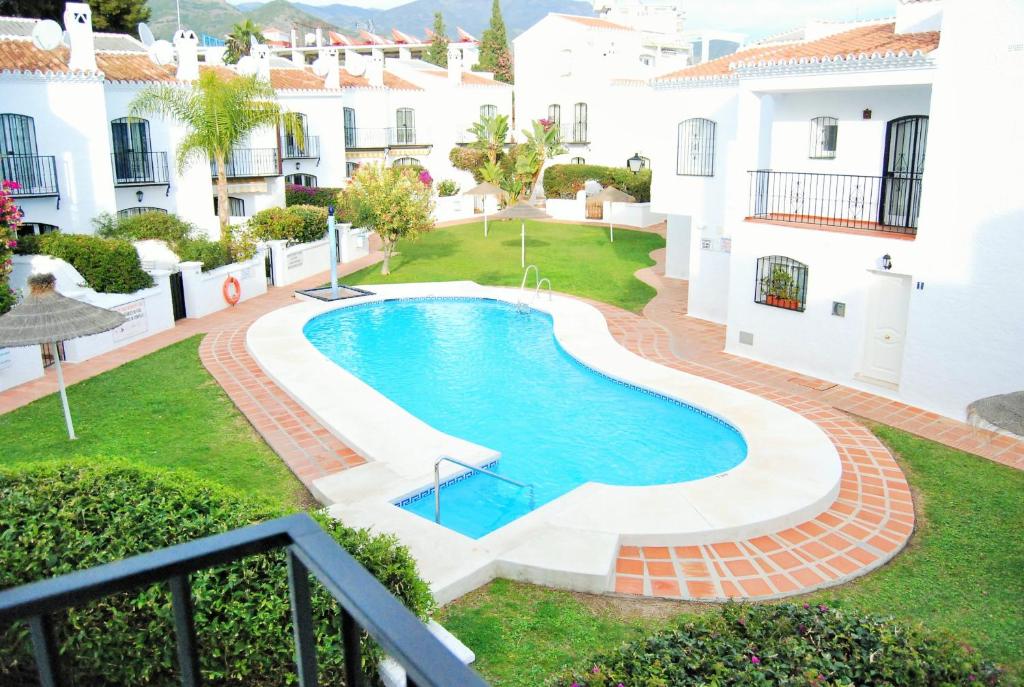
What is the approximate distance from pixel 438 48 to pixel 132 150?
75.8 m

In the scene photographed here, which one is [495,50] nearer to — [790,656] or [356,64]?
[356,64]

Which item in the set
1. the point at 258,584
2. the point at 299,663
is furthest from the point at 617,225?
the point at 299,663

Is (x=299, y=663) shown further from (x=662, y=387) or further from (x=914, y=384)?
(x=914, y=384)

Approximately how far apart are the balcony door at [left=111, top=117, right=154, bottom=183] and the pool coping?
17.2m

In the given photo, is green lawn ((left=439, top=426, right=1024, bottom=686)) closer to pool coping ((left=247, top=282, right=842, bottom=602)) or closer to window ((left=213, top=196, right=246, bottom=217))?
pool coping ((left=247, top=282, right=842, bottom=602))

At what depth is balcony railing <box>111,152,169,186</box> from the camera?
101 feet

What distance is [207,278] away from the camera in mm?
23250

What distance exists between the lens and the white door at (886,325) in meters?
16.4

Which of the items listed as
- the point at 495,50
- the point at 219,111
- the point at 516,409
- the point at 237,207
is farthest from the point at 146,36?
the point at 495,50

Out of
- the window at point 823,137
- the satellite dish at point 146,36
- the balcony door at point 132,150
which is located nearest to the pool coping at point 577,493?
the window at point 823,137

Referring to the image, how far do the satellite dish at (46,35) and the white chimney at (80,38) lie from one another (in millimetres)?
492

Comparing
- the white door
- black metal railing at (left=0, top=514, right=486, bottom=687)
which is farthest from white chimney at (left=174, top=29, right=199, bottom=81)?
black metal railing at (left=0, top=514, right=486, bottom=687)

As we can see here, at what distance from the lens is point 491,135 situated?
5072 cm

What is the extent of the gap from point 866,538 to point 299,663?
10385mm
